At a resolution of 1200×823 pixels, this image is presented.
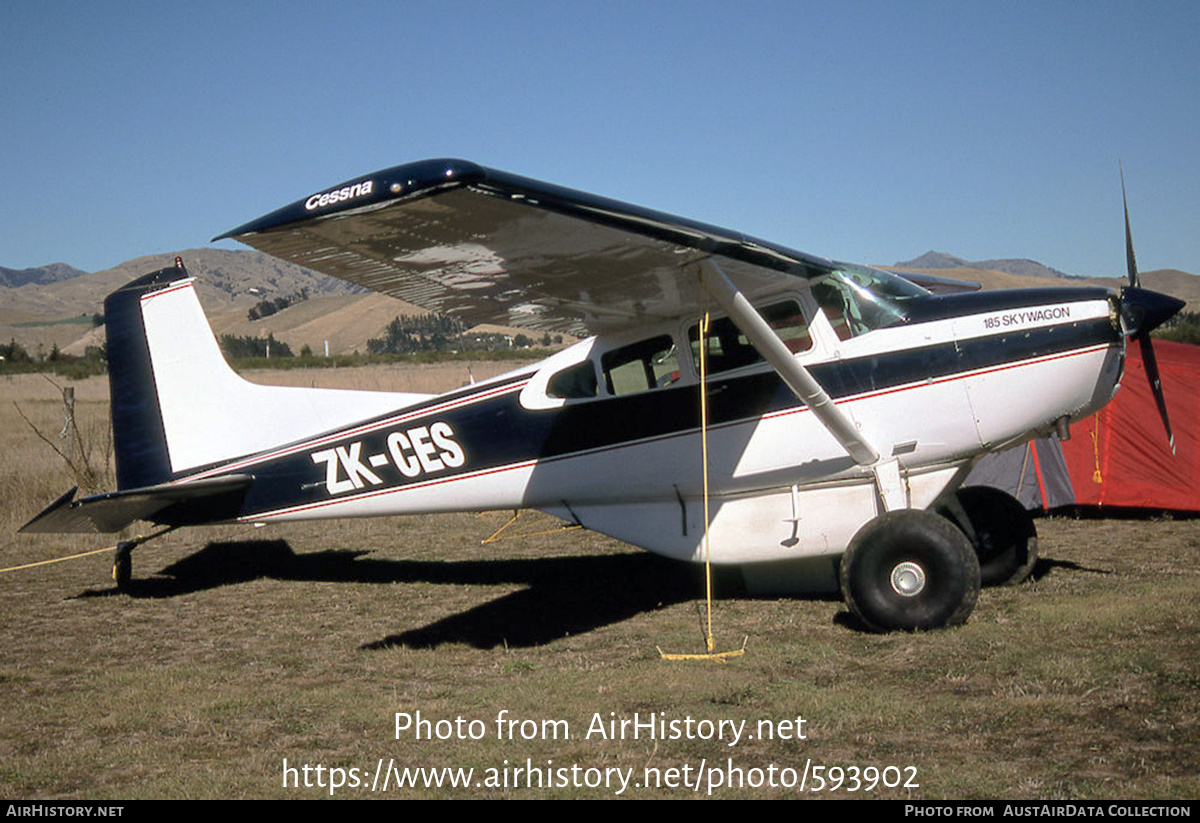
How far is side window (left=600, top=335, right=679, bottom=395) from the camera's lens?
7930 mm

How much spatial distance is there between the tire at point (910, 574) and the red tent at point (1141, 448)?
5.47 m

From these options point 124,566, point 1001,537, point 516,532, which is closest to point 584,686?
point 1001,537

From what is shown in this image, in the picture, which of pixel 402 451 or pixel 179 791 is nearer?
pixel 179 791

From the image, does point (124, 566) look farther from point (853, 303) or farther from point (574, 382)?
point (853, 303)

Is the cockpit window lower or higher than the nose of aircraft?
higher

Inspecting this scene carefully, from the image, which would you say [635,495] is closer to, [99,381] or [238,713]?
[238,713]

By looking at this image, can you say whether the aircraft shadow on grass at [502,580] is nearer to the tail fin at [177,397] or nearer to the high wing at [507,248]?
the tail fin at [177,397]

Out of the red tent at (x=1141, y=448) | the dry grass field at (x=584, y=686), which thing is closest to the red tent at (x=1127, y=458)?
the red tent at (x=1141, y=448)

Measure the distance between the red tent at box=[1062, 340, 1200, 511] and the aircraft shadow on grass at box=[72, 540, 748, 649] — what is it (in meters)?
4.98

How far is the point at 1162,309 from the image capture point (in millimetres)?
6977

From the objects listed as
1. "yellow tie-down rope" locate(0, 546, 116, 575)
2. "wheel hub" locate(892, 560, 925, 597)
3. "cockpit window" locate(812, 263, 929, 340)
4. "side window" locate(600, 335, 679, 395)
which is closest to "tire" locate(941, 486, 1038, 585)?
"wheel hub" locate(892, 560, 925, 597)

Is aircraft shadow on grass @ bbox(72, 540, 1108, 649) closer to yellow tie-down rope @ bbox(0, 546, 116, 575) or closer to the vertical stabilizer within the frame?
the vertical stabilizer
